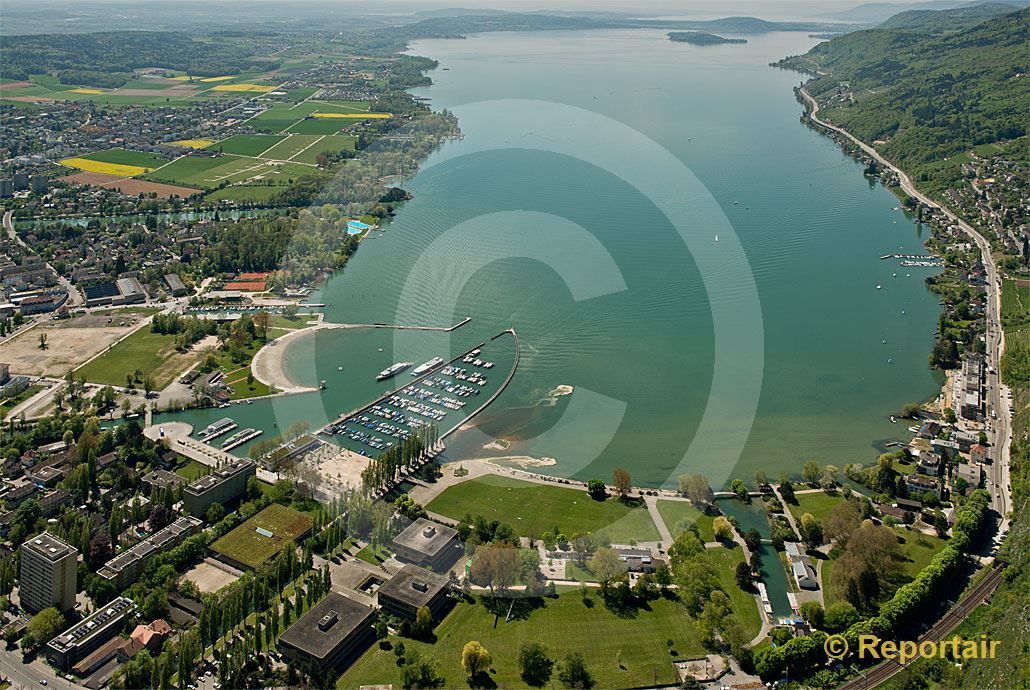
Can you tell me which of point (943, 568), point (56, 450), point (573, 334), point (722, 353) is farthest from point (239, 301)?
point (943, 568)

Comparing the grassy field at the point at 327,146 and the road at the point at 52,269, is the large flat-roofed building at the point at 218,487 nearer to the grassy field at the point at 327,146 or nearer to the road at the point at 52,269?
the road at the point at 52,269

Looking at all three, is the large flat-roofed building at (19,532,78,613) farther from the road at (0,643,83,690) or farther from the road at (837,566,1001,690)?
the road at (837,566,1001,690)

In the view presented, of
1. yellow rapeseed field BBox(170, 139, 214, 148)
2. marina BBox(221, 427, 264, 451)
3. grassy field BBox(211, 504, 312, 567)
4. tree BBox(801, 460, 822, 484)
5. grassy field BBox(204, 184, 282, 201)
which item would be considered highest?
yellow rapeseed field BBox(170, 139, 214, 148)

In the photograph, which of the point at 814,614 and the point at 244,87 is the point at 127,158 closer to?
the point at 244,87

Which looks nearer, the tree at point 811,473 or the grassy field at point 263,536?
the grassy field at point 263,536

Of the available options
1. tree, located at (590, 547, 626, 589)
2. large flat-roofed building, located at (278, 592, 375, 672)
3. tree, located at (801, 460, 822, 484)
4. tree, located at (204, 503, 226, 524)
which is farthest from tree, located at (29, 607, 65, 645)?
tree, located at (801, 460, 822, 484)

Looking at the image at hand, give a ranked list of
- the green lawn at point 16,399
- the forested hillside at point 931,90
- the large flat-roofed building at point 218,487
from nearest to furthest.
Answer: the large flat-roofed building at point 218,487 → the green lawn at point 16,399 → the forested hillside at point 931,90

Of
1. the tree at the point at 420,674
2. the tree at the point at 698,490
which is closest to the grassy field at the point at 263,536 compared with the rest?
the tree at the point at 420,674
